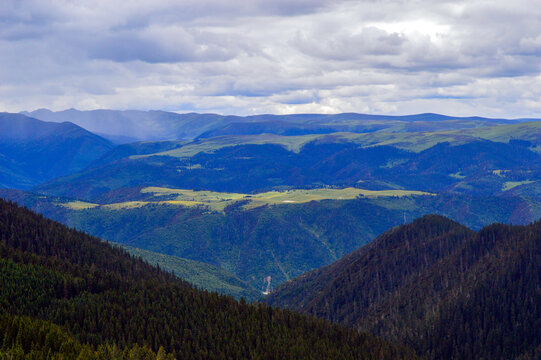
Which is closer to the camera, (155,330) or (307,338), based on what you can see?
(155,330)

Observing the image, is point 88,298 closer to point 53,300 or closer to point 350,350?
point 53,300

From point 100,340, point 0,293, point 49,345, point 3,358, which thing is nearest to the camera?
point 3,358

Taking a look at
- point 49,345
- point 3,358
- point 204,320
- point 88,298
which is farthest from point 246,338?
point 3,358

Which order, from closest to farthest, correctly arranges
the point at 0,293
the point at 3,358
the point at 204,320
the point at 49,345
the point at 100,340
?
the point at 3,358
the point at 49,345
the point at 100,340
the point at 0,293
the point at 204,320

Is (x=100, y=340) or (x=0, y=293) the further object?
(x=0, y=293)

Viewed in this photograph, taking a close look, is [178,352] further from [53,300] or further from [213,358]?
[53,300]

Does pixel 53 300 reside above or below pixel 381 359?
above

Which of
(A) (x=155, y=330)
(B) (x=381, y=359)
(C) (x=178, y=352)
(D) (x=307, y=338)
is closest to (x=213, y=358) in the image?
(C) (x=178, y=352)

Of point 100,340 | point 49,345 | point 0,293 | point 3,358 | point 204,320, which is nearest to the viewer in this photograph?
point 3,358

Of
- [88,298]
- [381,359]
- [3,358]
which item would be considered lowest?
[381,359]
